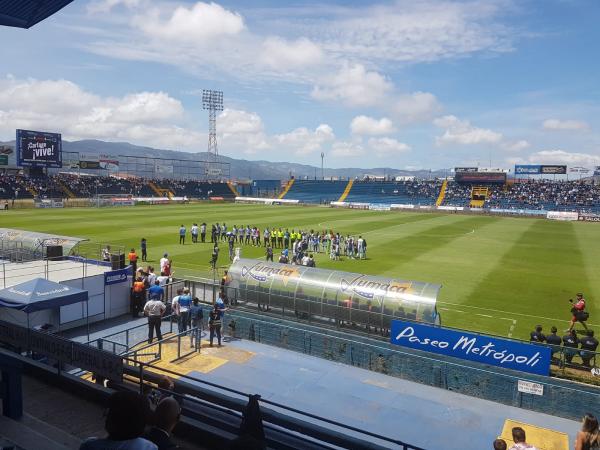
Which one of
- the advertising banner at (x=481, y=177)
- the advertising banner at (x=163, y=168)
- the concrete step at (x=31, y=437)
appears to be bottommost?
the concrete step at (x=31, y=437)

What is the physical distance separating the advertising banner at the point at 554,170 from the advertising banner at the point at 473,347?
99832 millimetres

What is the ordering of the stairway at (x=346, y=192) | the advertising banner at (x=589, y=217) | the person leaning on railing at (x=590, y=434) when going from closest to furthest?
the person leaning on railing at (x=590, y=434), the advertising banner at (x=589, y=217), the stairway at (x=346, y=192)

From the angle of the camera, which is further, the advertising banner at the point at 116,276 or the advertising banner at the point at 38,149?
the advertising banner at the point at 38,149

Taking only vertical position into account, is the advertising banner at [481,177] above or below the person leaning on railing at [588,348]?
above

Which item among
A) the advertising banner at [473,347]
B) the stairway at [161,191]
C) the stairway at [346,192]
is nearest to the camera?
the advertising banner at [473,347]

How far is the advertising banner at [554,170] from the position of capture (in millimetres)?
97481

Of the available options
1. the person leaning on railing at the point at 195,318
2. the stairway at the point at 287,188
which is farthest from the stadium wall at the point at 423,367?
the stairway at the point at 287,188

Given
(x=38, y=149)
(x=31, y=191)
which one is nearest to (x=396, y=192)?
(x=38, y=149)

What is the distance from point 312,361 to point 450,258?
18.6 meters

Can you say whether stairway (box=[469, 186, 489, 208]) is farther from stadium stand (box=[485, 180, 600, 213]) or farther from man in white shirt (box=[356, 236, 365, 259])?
man in white shirt (box=[356, 236, 365, 259])

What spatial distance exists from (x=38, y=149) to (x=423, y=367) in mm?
71900

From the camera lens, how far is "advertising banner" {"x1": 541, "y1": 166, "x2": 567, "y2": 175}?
97.5 m

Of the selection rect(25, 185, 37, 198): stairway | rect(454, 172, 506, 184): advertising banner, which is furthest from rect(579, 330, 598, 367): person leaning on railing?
rect(454, 172, 506, 184): advertising banner

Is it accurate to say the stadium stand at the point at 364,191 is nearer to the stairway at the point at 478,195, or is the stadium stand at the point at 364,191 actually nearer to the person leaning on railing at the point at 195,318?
the stairway at the point at 478,195
